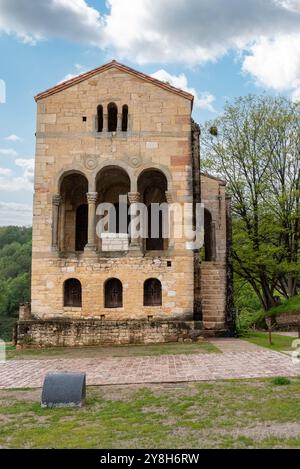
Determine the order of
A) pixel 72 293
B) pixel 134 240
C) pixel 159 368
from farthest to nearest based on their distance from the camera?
pixel 72 293 < pixel 134 240 < pixel 159 368

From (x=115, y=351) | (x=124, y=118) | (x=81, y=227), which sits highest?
(x=124, y=118)

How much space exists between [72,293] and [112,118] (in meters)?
8.30

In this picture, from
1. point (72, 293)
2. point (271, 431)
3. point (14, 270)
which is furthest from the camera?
point (14, 270)

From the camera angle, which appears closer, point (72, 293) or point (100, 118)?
point (72, 293)

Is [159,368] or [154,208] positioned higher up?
[154,208]

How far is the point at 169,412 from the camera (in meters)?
7.38

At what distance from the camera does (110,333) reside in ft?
58.7

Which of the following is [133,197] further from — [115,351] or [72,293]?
[115,351]

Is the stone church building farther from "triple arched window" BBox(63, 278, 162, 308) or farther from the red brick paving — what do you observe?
the red brick paving

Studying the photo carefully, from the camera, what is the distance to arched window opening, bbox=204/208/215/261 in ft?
78.0

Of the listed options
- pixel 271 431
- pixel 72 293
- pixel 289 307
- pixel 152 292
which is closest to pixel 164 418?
pixel 271 431

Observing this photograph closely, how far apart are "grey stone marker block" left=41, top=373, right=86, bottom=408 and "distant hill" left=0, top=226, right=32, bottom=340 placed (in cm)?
4814

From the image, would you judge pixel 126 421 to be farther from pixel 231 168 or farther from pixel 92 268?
pixel 231 168
